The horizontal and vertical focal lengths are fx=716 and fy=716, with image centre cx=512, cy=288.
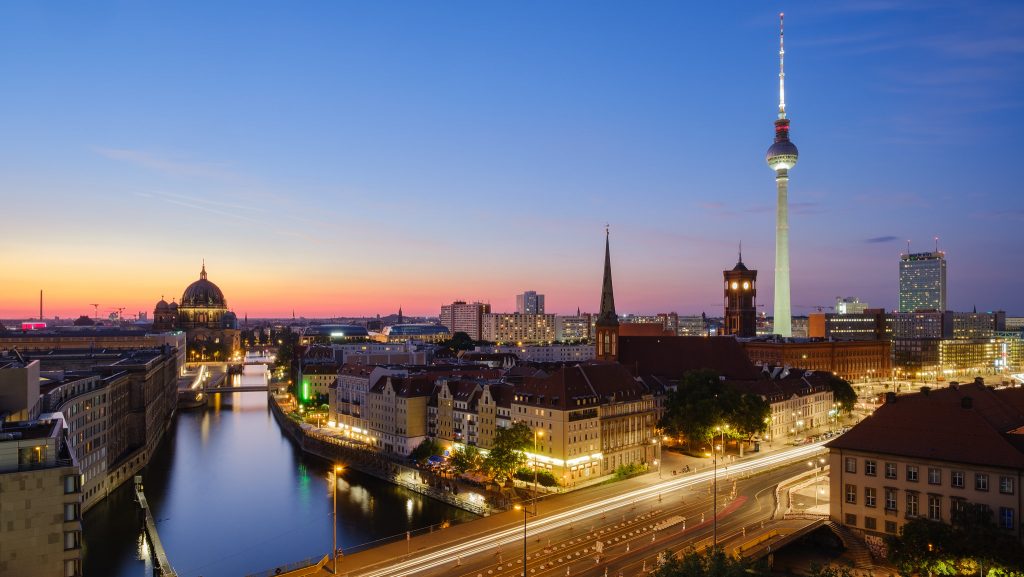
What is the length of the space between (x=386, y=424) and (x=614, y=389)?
27172 mm

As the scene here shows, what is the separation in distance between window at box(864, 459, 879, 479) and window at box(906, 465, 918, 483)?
173 centimetres

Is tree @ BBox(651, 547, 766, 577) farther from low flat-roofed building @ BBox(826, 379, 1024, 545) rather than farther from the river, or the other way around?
the river

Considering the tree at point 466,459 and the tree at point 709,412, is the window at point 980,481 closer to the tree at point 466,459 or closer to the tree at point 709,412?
the tree at point 709,412

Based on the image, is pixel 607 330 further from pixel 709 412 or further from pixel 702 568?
pixel 702 568

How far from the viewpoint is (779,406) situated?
8488 cm

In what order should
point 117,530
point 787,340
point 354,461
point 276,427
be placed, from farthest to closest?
point 787,340, point 276,427, point 354,461, point 117,530

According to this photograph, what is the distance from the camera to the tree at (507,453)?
59.0 metres

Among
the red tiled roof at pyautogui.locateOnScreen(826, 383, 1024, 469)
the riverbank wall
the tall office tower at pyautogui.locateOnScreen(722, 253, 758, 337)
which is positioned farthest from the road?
the tall office tower at pyautogui.locateOnScreen(722, 253, 758, 337)

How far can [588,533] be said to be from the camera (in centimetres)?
4319

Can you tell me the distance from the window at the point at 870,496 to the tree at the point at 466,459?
30659 millimetres

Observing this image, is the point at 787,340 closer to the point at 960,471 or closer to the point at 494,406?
the point at 494,406

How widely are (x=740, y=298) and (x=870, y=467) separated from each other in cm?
11500

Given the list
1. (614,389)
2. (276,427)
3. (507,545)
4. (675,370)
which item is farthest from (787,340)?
(507,545)

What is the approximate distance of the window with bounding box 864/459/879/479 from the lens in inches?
1689
